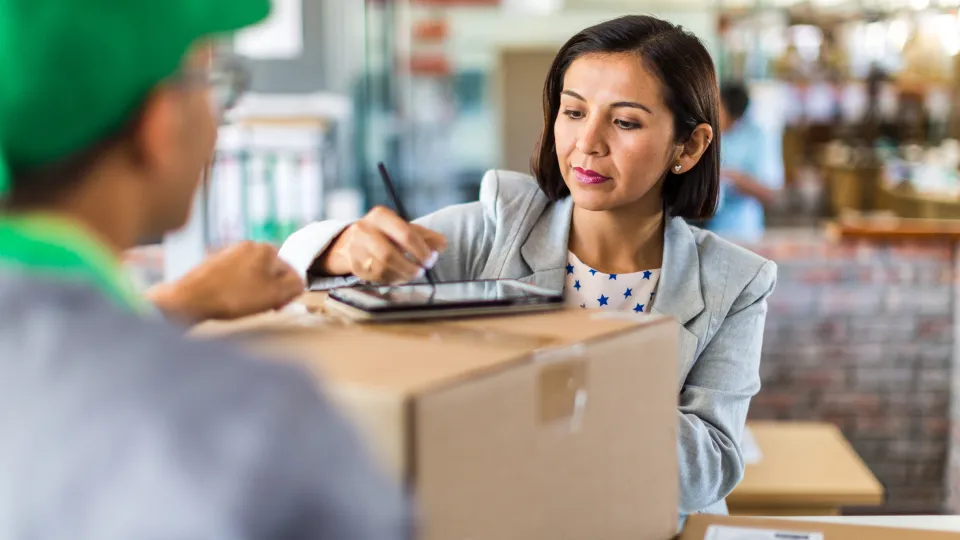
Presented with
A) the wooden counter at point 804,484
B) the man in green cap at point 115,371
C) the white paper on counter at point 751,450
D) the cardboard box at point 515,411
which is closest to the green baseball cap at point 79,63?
the man in green cap at point 115,371

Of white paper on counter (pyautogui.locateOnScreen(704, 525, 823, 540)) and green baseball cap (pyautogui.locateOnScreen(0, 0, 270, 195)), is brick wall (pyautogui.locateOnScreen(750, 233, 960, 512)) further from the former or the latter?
green baseball cap (pyautogui.locateOnScreen(0, 0, 270, 195))

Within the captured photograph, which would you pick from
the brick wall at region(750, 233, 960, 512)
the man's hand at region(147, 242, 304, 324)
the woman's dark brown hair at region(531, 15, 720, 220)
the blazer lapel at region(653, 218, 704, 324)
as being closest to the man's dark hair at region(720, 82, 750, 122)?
the brick wall at region(750, 233, 960, 512)

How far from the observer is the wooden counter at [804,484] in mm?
2410

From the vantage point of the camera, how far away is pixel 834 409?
3.96 meters

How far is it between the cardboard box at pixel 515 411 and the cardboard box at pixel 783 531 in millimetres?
237

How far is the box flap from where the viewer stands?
31.6 inches

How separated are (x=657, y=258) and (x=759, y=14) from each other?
8.19m

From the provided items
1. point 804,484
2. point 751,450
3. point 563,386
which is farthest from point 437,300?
point 751,450

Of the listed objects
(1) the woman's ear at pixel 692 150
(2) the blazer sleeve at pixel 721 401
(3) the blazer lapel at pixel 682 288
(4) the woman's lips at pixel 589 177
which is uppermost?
(1) the woman's ear at pixel 692 150

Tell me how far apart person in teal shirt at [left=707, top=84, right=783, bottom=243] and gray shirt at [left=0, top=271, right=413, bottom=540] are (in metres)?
4.15

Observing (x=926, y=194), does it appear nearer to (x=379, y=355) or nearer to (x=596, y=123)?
(x=596, y=123)

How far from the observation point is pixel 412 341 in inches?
36.2

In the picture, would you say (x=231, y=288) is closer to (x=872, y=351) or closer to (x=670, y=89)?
(x=670, y=89)

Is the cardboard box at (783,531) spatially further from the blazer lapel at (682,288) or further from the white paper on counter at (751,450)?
the white paper on counter at (751,450)
